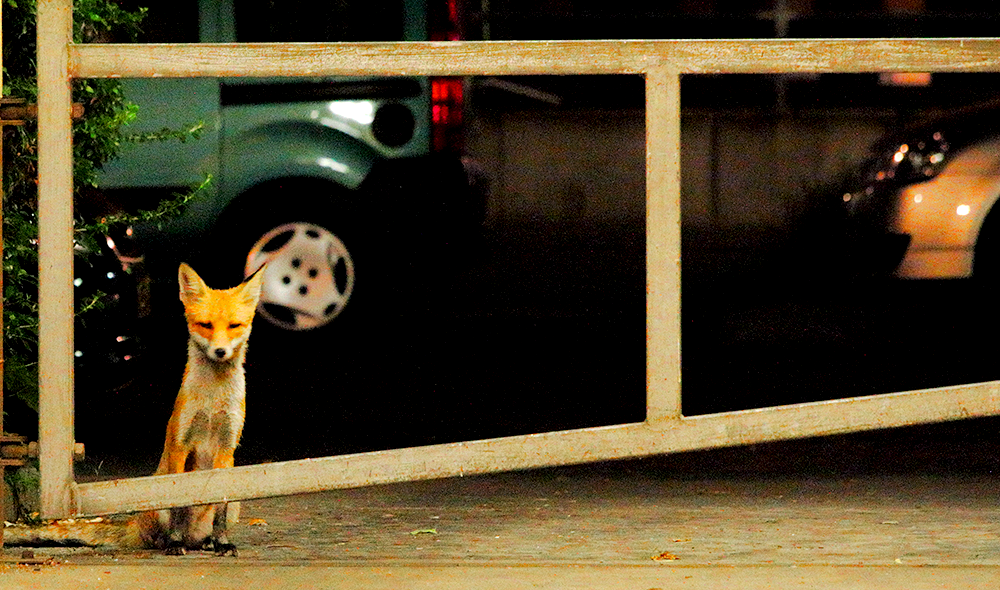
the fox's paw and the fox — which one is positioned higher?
the fox

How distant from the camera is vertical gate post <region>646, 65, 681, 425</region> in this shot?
5.15 metres

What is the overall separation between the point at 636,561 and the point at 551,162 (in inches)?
458

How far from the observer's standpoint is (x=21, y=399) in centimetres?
582

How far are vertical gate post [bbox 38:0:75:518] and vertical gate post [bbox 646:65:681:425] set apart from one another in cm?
169

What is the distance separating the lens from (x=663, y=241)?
520 centimetres

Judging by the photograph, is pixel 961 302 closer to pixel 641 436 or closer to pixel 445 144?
pixel 445 144

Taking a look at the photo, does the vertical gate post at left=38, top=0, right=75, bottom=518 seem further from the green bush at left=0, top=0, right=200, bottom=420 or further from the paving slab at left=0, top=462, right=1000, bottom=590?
the green bush at left=0, top=0, right=200, bottom=420

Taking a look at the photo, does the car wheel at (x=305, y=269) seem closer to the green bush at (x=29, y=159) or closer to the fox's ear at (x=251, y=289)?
the green bush at (x=29, y=159)

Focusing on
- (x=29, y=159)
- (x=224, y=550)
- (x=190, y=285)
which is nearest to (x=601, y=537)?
(x=224, y=550)

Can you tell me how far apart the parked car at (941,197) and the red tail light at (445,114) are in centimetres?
267

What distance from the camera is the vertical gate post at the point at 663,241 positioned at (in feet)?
16.9

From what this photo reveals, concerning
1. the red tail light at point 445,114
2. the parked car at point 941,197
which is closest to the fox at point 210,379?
the red tail light at point 445,114

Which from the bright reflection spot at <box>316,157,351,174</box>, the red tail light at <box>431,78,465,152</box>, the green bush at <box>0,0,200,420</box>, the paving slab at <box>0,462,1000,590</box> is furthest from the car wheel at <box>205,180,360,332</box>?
the green bush at <box>0,0,200,420</box>

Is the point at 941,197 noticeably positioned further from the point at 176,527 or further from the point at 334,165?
the point at 176,527
